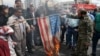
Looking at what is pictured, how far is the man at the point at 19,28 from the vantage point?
949cm

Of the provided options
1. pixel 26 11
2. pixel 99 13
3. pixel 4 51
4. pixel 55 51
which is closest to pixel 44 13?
pixel 26 11

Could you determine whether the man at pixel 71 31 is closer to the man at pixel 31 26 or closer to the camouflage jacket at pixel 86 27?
the camouflage jacket at pixel 86 27

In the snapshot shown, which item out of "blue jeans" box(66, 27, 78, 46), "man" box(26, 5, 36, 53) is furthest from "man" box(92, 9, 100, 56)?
"man" box(26, 5, 36, 53)

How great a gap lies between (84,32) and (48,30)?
1.33 meters

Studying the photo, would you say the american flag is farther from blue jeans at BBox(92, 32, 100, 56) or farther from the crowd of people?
blue jeans at BBox(92, 32, 100, 56)

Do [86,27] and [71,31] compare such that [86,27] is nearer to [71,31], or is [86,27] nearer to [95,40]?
[95,40]

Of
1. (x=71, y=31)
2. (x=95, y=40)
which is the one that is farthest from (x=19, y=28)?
(x=71, y=31)

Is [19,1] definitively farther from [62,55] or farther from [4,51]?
[62,55]

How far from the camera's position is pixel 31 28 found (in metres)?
10.8

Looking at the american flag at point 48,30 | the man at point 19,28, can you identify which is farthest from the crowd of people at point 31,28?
the american flag at point 48,30

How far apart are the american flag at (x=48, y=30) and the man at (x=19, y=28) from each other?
0.48 metres

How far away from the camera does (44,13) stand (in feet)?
35.3

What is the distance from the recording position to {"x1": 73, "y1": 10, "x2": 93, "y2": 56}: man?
1077cm

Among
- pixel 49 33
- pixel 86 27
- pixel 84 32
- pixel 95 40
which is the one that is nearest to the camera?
pixel 49 33
